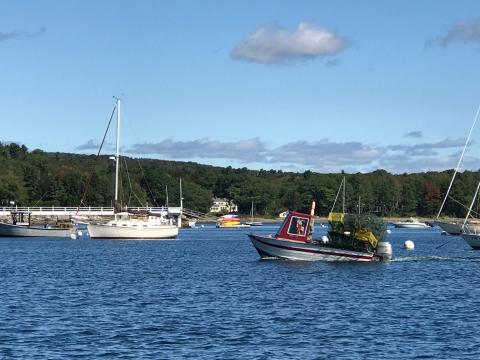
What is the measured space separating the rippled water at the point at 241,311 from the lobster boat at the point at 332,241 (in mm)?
930

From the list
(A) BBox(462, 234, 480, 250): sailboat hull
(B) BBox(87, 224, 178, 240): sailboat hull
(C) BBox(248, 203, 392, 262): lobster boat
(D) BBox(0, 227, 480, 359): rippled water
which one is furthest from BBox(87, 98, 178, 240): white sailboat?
(C) BBox(248, 203, 392, 262): lobster boat

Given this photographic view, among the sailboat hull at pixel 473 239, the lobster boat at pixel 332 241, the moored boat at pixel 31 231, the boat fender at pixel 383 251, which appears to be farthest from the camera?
the moored boat at pixel 31 231

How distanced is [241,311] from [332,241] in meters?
30.6

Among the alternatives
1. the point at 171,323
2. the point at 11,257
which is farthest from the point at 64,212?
the point at 171,323

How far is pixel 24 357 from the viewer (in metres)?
35.2

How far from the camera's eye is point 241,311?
47781 mm

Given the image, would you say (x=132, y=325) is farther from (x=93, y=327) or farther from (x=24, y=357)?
(x=24, y=357)

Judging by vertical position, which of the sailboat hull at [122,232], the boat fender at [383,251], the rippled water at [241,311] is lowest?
the rippled water at [241,311]

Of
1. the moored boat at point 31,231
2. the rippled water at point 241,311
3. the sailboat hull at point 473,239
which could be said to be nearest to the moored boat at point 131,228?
the moored boat at point 31,231

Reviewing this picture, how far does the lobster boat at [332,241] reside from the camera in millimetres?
74812

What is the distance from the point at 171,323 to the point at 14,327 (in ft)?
21.1

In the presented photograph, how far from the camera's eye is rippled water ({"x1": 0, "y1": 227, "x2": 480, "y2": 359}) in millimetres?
37312

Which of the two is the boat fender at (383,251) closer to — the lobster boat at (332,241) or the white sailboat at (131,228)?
the lobster boat at (332,241)

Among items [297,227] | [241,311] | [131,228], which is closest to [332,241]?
[297,227]
